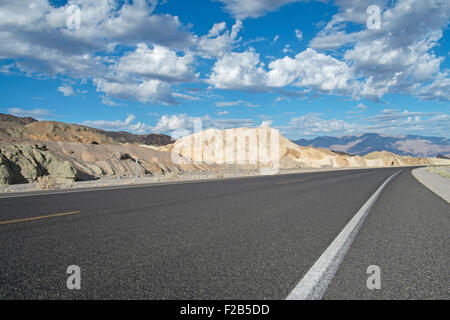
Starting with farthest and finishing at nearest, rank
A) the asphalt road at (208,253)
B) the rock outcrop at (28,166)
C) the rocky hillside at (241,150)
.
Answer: the rocky hillside at (241,150) → the rock outcrop at (28,166) → the asphalt road at (208,253)

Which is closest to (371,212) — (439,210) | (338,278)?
(439,210)

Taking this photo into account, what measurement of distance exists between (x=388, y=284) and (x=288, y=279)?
1017 millimetres

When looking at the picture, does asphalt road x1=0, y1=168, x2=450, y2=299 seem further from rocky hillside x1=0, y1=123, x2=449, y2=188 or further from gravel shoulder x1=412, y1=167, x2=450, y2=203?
rocky hillside x1=0, y1=123, x2=449, y2=188

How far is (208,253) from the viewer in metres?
4.55

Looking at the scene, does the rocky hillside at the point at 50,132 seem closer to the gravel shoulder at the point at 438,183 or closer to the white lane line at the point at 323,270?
the gravel shoulder at the point at 438,183

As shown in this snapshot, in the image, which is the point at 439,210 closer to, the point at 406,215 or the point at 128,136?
the point at 406,215

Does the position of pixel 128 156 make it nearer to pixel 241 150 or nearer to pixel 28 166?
pixel 28 166

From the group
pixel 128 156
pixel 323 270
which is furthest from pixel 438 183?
pixel 128 156

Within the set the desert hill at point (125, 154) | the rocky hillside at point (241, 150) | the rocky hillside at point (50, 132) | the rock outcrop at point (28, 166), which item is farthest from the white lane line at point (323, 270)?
the rocky hillside at point (241, 150)

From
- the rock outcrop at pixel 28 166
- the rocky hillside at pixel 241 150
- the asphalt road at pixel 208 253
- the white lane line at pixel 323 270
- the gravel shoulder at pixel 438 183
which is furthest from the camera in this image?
the rocky hillside at pixel 241 150

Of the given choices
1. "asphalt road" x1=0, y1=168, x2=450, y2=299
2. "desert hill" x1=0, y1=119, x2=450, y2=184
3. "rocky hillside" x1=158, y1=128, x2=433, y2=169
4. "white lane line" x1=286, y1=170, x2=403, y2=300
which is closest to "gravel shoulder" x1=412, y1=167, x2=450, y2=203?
"asphalt road" x1=0, y1=168, x2=450, y2=299

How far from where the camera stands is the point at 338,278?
3625 mm

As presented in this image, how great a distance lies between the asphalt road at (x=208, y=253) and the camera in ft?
10.8

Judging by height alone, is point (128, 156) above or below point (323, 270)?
above
